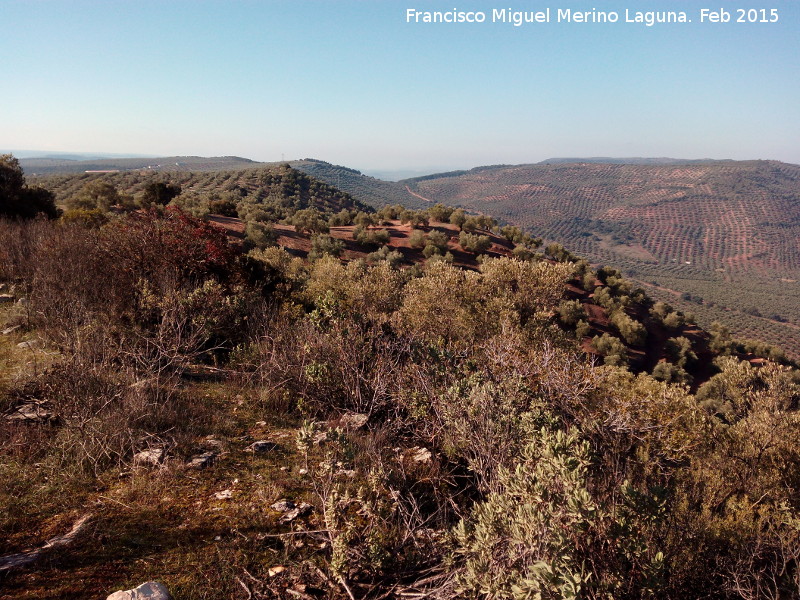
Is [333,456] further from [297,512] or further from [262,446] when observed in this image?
[262,446]

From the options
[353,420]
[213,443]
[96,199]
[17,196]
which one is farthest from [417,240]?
[213,443]

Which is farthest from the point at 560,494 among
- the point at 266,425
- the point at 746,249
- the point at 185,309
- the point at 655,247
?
the point at 746,249

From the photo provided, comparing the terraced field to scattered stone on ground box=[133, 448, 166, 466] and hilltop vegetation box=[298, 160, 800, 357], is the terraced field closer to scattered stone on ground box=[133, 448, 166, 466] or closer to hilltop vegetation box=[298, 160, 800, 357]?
hilltop vegetation box=[298, 160, 800, 357]

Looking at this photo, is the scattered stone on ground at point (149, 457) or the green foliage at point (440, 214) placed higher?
the green foliage at point (440, 214)

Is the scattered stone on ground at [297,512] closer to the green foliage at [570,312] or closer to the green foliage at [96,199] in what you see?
the green foliage at [570,312]

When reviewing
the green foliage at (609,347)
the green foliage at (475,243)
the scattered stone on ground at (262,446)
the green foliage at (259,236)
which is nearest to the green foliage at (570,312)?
the green foliage at (609,347)

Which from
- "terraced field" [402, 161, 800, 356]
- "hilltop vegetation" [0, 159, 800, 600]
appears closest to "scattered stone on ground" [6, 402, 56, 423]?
"hilltop vegetation" [0, 159, 800, 600]
